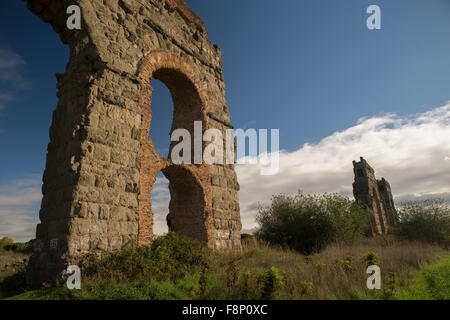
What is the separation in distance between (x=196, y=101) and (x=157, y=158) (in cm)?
281

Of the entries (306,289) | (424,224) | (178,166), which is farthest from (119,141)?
(424,224)

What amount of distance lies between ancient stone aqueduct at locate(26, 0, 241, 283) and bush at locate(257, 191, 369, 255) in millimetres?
4738

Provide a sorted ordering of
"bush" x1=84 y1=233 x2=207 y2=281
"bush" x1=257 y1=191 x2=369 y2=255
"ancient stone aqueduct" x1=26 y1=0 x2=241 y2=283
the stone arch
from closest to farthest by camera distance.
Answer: "bush" x1=84 y1=233 x2=207 y2=281, "ancient stone aqueduct" x1=26 y1=0 x2=241 y2=283, the stone arch, "bush" x1=257 y1=191 x2=369 y2=255

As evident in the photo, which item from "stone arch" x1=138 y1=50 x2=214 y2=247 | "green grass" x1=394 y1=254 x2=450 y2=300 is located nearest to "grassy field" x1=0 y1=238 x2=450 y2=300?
"green grass" x1=394 y1=254 x2=450 y2=300

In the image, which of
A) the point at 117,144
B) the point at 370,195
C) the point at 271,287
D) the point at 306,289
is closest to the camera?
the point at 271,287

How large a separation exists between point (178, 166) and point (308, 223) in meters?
7.96

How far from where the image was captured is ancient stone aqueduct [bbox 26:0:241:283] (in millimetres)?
4918

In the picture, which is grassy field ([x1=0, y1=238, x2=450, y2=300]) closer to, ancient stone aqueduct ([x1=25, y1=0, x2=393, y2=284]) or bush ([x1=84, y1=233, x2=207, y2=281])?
bush ([x1=84, y1=233, x2=207, y2=281])

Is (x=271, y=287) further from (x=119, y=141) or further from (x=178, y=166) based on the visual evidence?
(x=178, y=166)

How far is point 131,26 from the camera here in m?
6.75

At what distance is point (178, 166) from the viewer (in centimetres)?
725

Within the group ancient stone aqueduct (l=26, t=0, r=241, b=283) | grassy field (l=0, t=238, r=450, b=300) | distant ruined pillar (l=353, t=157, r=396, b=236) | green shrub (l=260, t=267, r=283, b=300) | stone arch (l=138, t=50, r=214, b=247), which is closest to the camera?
green shrub (l=260, t=267, r=283, b=300)

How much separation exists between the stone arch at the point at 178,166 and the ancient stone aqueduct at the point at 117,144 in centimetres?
3
